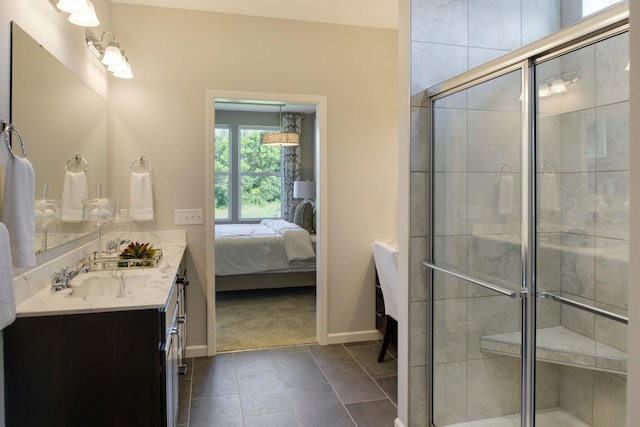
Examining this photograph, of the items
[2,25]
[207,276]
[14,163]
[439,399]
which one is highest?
[2,25]

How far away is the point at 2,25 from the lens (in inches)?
64.9

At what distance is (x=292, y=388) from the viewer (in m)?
2.94

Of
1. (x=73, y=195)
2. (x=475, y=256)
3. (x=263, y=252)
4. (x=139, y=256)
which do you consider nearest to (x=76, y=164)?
(x=73, y=195)

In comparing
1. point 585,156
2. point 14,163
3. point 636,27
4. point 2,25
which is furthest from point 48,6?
point 585,156

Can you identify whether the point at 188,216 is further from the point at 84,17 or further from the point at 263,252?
the point at 263,252

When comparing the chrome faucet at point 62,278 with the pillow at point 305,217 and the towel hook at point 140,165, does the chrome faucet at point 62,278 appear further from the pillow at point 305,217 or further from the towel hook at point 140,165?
the pillow at point 305,217

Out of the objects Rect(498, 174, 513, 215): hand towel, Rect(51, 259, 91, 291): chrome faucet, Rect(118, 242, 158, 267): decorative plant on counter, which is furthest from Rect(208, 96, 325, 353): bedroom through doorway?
Rect(498, 174, 513, 215): hand towel

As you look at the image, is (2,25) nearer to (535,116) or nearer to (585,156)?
(535,116)

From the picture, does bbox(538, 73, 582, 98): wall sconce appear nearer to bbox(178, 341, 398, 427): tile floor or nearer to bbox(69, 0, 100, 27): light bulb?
bbox(178, 341, 398, 427): tile floor

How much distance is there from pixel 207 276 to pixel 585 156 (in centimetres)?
271

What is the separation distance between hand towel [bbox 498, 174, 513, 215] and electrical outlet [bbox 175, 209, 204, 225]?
231 centimetres

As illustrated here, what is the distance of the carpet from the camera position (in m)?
3.87

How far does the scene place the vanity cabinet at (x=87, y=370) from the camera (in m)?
1.57

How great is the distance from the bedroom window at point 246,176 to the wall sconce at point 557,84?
6427mm
